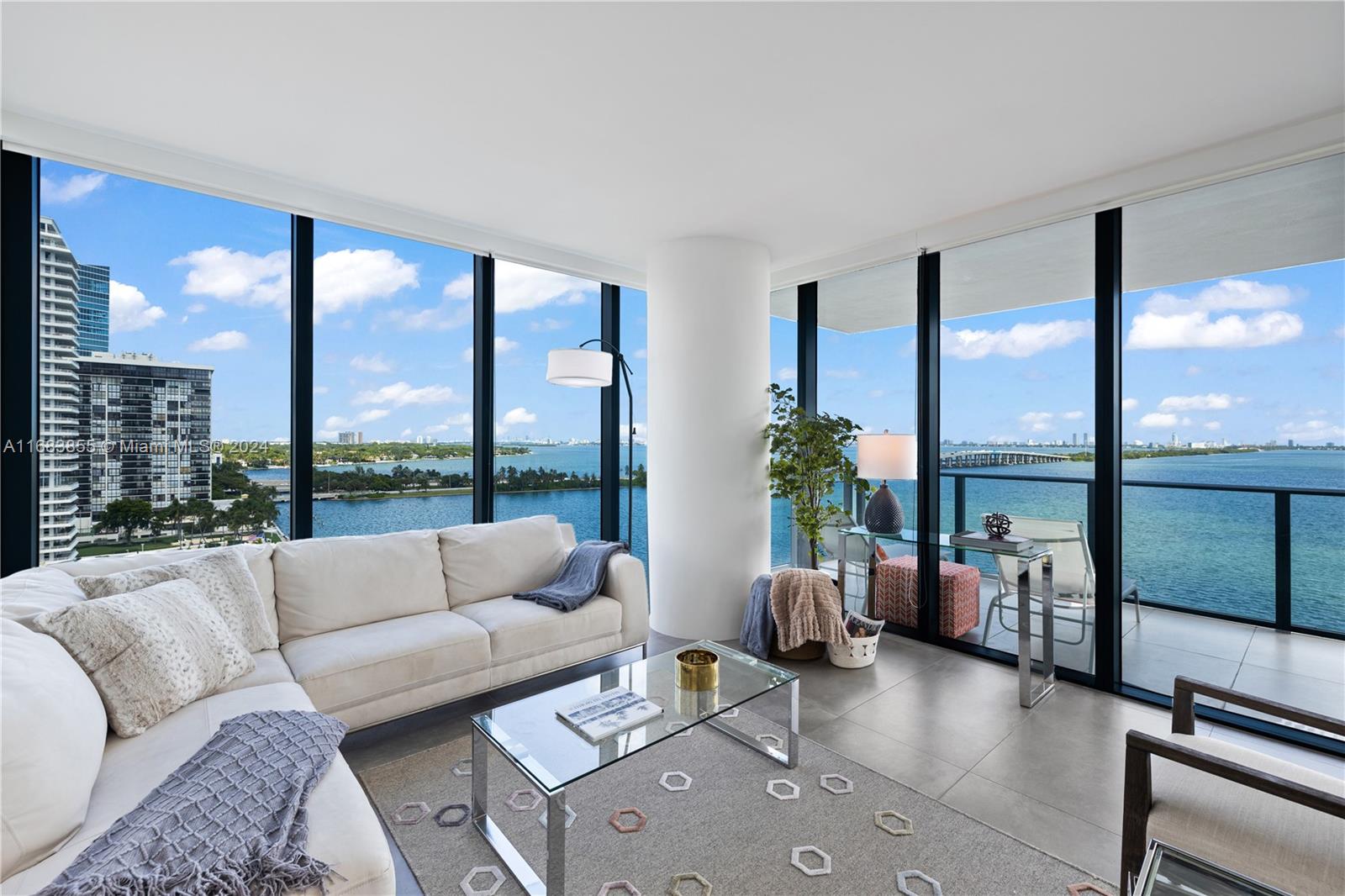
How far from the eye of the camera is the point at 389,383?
3623mm

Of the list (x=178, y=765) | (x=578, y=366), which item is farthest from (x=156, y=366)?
(x=178, y=765)

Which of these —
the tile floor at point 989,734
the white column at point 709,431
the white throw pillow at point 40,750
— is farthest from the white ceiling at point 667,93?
the tile floor at point 989,734

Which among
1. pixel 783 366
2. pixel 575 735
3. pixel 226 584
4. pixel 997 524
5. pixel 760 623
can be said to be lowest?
pixel 760 623

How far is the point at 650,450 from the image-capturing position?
407cm

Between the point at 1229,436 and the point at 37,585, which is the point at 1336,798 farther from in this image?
the point at 37,585

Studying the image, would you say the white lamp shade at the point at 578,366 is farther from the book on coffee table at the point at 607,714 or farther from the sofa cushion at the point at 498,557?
the book on coffee table at the point at 607,714

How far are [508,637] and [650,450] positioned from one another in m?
1.71

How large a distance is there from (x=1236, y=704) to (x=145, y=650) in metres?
3.19

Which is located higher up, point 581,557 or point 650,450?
point 650,450

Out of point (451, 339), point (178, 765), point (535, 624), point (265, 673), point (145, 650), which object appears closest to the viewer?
point (178, 765)

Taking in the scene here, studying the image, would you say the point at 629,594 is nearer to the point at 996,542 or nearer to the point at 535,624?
the point at 535,624

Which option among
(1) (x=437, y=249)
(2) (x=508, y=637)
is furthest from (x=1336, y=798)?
(1) (x=437, y=249)

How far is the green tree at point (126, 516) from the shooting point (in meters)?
2.78

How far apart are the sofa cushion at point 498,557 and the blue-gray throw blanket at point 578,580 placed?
89 mm
